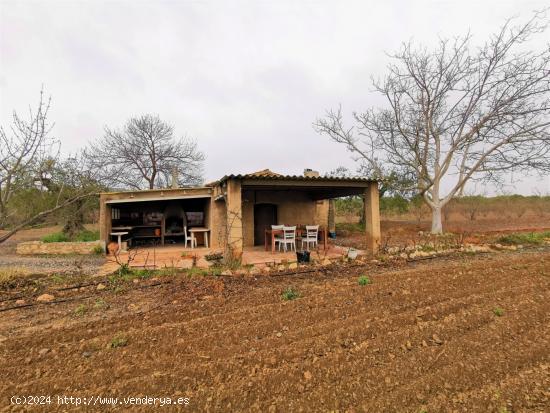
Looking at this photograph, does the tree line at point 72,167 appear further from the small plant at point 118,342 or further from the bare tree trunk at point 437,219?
the bare tree trunk at point 437,219

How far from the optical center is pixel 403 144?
1482 cm

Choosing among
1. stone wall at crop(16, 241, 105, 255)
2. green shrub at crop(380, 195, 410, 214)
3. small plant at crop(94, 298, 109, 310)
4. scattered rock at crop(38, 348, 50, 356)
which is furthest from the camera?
green shrub at crop(380, 195, 410, 214)

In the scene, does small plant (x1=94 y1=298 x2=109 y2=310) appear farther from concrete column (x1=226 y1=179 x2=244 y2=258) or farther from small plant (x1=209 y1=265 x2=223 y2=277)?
concrete column (x1=226 y1=179 x2=244 y2=258)

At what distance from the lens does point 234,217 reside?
21.8 ft

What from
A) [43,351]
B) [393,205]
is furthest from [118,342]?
[393,205]

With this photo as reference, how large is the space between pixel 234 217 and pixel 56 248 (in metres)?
8.14

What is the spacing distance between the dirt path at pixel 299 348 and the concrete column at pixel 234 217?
2.08 m

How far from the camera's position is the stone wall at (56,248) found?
9.94m

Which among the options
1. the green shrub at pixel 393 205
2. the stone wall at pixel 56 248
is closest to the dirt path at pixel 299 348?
the stone wall at pixel 56 248

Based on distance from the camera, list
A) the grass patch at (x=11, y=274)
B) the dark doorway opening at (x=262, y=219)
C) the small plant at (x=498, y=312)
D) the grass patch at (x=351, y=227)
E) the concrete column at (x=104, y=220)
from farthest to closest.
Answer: the grass patch at (x=351, y=227) < the dark doorway opening at (x=262, y=219) < the concrete column at (x=104, y=220) < the grass patch at (x=11, y=274) < the small plant at (x=498, y=312)

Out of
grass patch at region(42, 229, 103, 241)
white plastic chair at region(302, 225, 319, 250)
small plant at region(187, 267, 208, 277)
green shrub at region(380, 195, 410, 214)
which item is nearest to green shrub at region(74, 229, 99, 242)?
grass patch at region(42, 229, 103, 241)

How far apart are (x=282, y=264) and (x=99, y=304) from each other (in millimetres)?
4059

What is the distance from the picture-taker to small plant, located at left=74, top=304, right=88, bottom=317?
3780 mm

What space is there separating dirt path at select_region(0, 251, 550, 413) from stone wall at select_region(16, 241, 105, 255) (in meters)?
6.43
